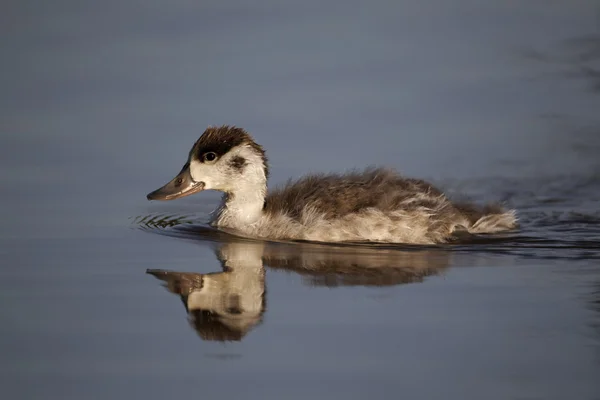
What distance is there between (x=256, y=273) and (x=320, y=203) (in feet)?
5.29

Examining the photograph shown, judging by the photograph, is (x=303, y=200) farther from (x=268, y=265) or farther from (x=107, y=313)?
(x=107, y=313)

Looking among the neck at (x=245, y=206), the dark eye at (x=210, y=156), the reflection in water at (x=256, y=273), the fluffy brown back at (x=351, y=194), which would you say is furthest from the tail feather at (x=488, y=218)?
the dark eye at (x=210, y=156)

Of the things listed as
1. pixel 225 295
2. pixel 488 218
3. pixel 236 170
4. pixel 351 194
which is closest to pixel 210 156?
pixel 236 170

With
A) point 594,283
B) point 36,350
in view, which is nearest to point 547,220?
point 594,283

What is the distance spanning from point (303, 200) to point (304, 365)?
3.63 meters

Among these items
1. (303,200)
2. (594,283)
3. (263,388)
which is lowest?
(263,388)

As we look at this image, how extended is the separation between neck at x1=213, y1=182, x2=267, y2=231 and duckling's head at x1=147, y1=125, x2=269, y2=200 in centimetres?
1

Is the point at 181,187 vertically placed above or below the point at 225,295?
above

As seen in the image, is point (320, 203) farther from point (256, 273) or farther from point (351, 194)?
point (256, 273)

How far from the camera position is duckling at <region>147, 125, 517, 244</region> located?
28.6 ft

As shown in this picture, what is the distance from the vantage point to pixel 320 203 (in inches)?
346

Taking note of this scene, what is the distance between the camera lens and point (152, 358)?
5.46 meters

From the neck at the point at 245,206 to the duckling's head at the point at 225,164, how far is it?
12mm

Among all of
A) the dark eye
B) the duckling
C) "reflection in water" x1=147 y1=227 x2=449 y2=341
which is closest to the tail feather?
the duckling
